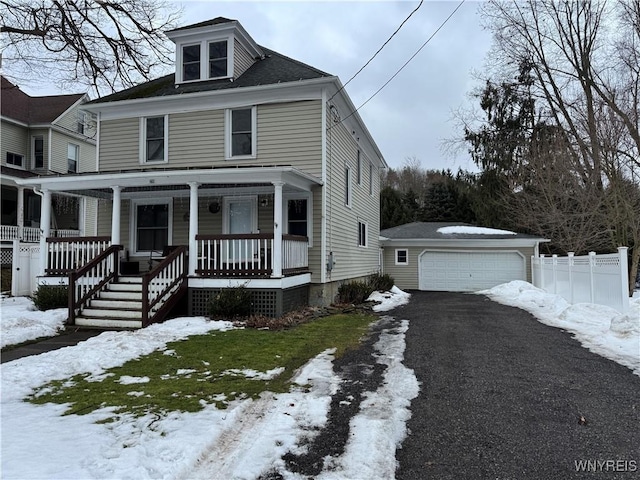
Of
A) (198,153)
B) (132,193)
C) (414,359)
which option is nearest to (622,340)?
(414,359)

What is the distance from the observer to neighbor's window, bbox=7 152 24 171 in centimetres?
2147

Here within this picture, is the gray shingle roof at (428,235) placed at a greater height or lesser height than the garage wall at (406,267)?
greater

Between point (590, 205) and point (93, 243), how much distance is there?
19.1 m

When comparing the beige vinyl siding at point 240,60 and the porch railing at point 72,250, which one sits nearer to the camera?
Result: the porch railing at point 72,250

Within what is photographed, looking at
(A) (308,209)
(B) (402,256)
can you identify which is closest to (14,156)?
(A) (308,209)

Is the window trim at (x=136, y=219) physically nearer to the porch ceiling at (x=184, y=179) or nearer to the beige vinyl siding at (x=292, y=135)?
the porch ceiling at (x=184, y=179)

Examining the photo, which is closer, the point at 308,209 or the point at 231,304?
the point at 231,304

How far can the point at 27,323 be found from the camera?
8.09m

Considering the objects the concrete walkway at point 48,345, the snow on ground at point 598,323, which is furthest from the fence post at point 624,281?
the concrete walkway at point 48,345

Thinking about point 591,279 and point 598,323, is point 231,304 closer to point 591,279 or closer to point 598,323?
point 598,323

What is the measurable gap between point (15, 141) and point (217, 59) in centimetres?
1575

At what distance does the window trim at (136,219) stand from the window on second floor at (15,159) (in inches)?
547

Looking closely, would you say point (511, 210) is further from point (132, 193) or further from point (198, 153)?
point (132, 193)

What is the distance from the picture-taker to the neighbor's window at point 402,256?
21.9 m
